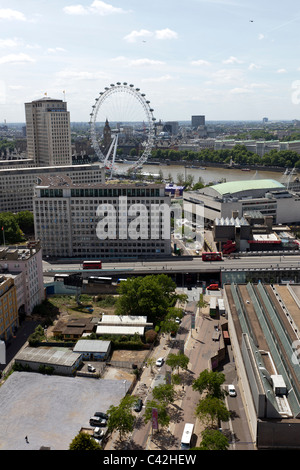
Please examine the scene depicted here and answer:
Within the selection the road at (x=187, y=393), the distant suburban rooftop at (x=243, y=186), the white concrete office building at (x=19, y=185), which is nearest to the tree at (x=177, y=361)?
the road at (x=187, y=393)

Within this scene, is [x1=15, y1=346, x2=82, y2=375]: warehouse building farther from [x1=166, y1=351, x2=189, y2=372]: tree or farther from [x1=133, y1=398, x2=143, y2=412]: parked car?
[x1=166, y1=351, x2=189, y2=372]: tree

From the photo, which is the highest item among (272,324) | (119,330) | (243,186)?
(243,186)

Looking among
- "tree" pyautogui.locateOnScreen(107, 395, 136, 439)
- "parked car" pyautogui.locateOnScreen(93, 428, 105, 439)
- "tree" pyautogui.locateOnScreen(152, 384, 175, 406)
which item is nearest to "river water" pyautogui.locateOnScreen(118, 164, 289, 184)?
"tree" pyautogui.locateOnScreen(152, 384, 175, 406)

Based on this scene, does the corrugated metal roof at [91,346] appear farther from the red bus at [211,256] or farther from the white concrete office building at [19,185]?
the white concrete office building at [19,185]

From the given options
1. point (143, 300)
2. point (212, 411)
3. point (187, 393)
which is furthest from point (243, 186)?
point (212, 411)

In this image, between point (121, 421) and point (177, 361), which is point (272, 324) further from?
point (121, 421)

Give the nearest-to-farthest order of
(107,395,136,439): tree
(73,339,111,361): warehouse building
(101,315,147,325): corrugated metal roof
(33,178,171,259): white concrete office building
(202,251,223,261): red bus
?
(107,395,136,439): tree, (73,339,111,361): warehouse building, (101,315,147,325): corrugated metal roof, (202,251,223,261): red bus, (33,178,171,259): white concrete office building
